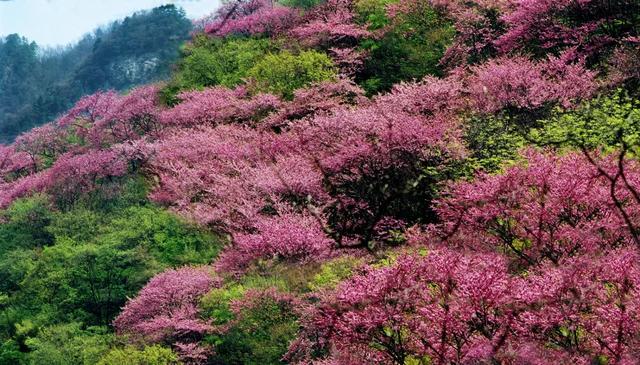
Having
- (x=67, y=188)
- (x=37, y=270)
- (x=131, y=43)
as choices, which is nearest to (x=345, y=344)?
(x=37, y=270)

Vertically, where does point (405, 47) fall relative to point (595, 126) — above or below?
above

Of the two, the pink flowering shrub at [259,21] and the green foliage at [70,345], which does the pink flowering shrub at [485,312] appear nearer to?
the green foliage at [70,345]

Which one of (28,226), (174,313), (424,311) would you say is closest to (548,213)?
(424,311)

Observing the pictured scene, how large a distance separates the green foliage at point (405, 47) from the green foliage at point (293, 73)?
7.92 feet

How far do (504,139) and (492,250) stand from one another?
6.71 metres

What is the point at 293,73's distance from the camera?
30281mm

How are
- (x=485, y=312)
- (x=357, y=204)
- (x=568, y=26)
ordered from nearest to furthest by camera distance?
(x=485, y=312) < (x=357, y=204) < (x=568, y=26)

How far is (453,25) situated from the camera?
96.6 feet

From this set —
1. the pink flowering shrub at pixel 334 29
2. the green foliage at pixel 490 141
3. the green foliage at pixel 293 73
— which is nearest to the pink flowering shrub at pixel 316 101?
the green foliage at pixel 293 73

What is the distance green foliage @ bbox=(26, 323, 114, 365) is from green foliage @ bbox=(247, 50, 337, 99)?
13.5 metres

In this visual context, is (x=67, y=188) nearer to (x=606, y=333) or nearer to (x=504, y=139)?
(x=504, y=139)

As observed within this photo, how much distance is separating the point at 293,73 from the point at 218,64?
422 inches

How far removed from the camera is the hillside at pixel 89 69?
267 feet

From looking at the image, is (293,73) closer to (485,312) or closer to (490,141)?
(490,141)
